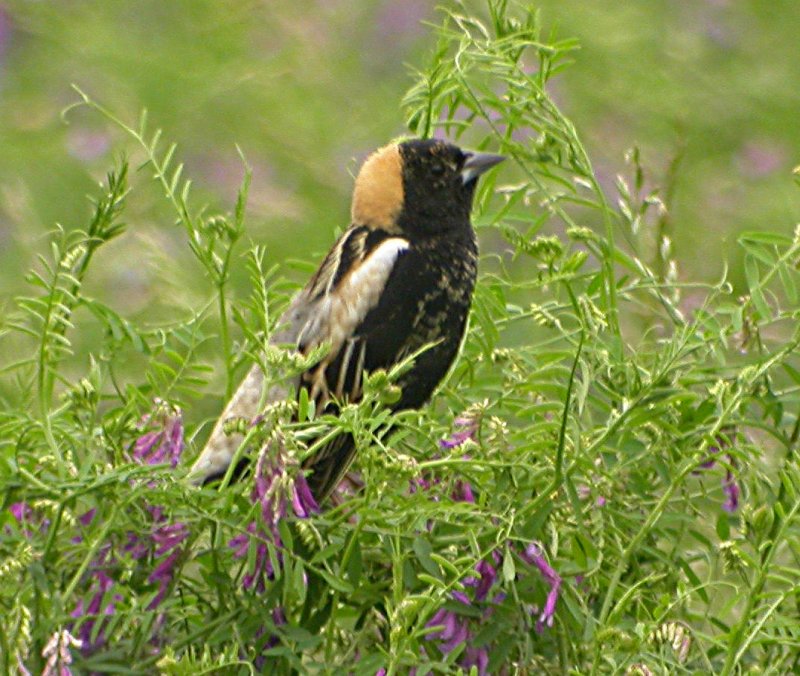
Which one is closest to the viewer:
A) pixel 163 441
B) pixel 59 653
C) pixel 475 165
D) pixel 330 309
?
pixel 59 653

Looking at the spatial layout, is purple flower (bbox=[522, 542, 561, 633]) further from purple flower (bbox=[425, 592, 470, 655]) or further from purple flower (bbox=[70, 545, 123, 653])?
purple flower (bbox=[70, 545, 123, 653])

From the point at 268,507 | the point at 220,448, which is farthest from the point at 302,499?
the point at 220,448

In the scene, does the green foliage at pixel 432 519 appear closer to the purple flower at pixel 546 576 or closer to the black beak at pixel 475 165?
the purple flower at pixel 546 576

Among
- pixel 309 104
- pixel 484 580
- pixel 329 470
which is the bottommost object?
pixel 309 104

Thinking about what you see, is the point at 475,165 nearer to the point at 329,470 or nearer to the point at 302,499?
the point at 329,470

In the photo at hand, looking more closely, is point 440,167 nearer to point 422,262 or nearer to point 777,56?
point 422,262

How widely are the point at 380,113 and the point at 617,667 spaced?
10.9 ft

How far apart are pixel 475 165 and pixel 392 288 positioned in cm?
30

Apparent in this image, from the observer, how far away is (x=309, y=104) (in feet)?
16.4

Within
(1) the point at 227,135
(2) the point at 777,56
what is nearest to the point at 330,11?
(1) the point at 227,135

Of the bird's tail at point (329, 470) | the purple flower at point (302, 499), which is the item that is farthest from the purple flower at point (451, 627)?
the bird's tail at point (329, 470)

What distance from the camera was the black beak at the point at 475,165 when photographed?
289 centimetres

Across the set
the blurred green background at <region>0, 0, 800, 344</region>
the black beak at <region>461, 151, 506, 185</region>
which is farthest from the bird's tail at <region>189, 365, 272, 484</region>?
the blurred green background at <region>0, 0, 800, 344</region>

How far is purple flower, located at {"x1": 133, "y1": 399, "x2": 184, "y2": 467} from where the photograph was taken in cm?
190
